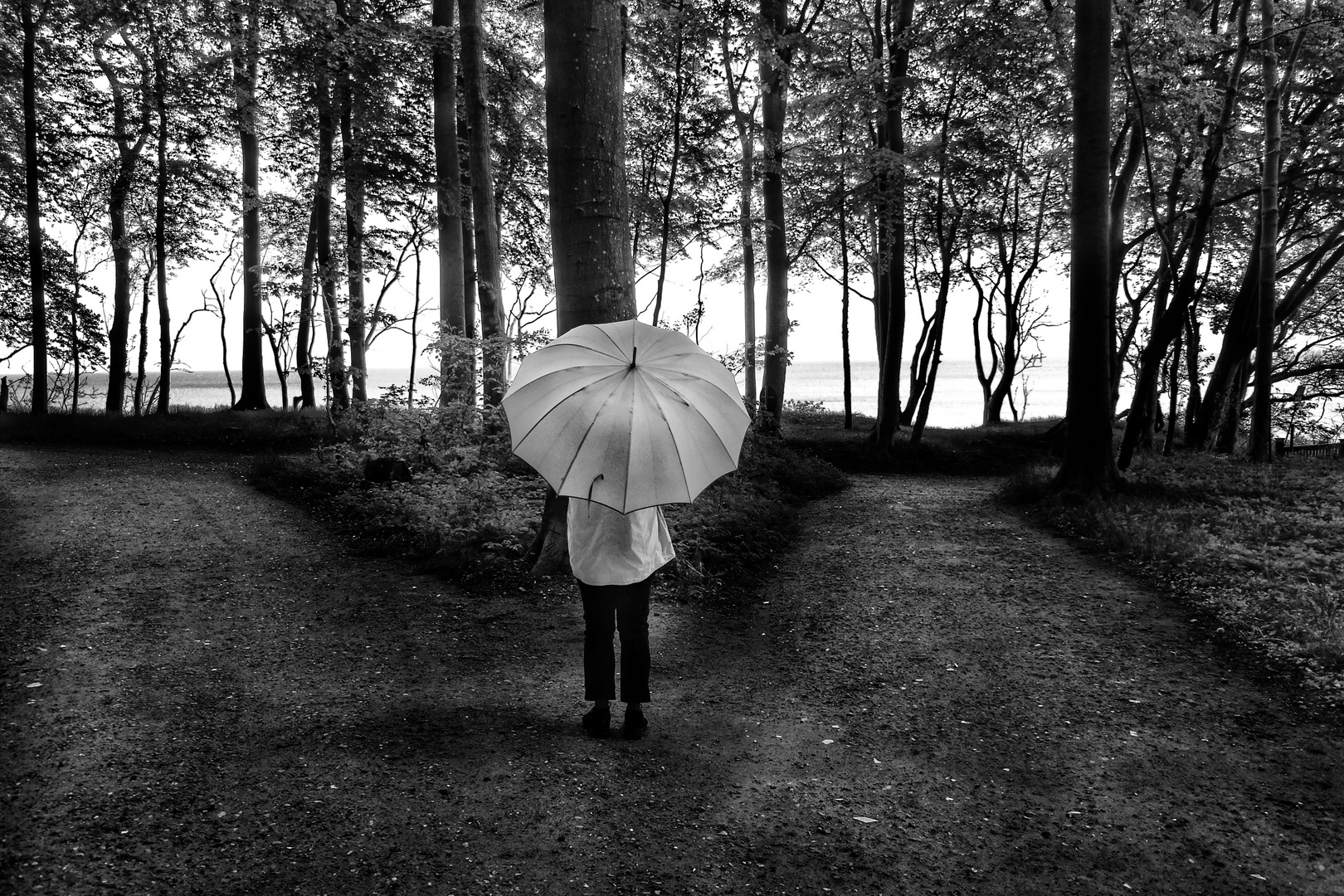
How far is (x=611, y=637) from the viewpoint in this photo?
12.7ft

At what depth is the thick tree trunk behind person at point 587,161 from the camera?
19.2ft

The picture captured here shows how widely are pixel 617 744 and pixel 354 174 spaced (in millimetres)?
12721

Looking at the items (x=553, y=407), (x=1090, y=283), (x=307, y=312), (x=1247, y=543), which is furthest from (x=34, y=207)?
(x=1247, y=543)

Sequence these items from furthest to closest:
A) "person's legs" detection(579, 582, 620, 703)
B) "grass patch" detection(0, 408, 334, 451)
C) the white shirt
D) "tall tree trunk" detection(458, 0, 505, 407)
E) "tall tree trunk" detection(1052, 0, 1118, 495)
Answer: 1. "grass patch" detection(0, 408, 334, 451)
2. "tall tree trunk" detection(458, 0, 505, 407)
3. "tall tree trunk" detection(1052, 0, 1118, 495)
4. "person's legs" detection(579, 582, 620, 703)
5. the white shirt

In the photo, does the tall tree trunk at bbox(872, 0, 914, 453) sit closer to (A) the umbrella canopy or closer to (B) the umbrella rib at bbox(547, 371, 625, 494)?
(A) the umbrella canopy

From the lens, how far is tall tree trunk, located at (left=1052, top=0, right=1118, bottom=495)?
9.85 metres

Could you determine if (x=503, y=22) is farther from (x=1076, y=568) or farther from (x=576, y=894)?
(x=576, y=894)

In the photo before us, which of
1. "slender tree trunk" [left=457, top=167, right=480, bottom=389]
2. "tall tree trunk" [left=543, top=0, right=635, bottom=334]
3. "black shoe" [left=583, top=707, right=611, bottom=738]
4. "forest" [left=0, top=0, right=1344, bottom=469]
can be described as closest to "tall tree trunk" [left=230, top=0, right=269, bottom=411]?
"forest" [left=0, top=0, right=1344, bottom=469]

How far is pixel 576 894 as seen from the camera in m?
2.69

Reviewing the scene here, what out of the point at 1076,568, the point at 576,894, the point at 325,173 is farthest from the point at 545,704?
the point at 325,173

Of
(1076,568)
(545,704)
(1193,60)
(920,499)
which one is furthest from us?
(1193,60)

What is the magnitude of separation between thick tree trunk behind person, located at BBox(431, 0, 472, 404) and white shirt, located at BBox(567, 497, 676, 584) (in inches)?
355

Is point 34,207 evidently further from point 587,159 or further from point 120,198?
point 587,159

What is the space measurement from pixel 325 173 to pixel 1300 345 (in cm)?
3179
